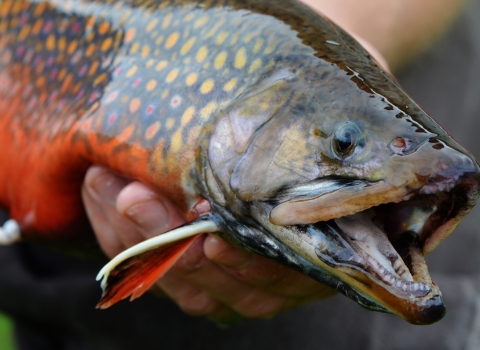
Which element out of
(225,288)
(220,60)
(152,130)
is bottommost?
(225,288)

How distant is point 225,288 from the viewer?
5.04ft

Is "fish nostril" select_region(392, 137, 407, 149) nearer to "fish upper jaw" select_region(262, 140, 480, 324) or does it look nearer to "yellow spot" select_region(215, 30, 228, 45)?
"fish upper jaw" select_region(262, 140, 480, 324)

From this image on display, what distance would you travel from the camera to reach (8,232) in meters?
1.78

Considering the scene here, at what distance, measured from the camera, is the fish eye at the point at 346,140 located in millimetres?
977

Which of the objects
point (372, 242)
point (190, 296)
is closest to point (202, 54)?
point (372, 242)

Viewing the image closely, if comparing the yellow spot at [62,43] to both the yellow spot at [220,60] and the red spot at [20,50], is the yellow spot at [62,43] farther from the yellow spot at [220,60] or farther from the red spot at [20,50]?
the yellow spot at [220,60]

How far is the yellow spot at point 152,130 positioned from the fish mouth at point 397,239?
0.43 metres

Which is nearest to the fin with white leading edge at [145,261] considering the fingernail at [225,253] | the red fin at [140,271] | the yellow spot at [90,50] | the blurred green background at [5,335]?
the red fin at [140,271]

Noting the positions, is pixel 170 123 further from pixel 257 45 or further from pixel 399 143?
pixel 399 143

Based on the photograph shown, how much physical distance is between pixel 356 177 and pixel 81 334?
1.81 metres

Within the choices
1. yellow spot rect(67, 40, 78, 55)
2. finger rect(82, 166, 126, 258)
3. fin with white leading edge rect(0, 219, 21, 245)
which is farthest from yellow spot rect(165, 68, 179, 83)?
fin with white leading edge rect(0, 219, 21, 245)

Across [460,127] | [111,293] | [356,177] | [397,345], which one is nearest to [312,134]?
[356,177]

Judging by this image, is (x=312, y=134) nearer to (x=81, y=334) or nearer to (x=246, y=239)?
(x=246, y=239)

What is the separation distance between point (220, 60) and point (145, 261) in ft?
1.57
